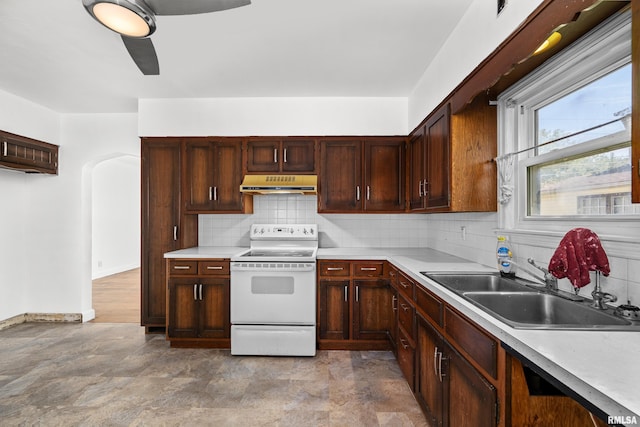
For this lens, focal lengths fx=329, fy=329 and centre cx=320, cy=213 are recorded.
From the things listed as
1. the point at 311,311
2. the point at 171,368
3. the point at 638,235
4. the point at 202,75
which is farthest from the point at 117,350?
the point at 638,235

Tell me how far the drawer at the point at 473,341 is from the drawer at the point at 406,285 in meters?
0.62

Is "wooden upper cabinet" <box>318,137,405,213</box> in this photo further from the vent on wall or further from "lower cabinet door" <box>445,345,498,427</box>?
the vent on wall

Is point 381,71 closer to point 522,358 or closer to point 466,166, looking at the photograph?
point 466,166

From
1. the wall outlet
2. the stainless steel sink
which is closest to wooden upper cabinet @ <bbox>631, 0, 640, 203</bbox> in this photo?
the stainless steel sink

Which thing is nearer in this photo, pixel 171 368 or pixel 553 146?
pixel 553 146

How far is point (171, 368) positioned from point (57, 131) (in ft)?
10.9

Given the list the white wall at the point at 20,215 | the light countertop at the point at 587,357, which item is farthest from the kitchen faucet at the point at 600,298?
the white wall at the point at 20,215

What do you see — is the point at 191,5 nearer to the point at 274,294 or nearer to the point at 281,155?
the point at 281,155

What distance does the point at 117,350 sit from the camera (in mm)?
3238

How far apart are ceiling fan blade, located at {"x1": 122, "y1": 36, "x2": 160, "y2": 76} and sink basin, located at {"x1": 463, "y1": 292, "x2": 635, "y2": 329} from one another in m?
2.35

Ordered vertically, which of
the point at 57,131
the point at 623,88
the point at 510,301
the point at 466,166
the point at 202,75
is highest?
the point at 202,75

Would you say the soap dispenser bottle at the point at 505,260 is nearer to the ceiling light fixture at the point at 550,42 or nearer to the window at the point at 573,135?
the window at the point at 573,135

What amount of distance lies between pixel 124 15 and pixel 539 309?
8.58 feet

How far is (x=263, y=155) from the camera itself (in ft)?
11.8
